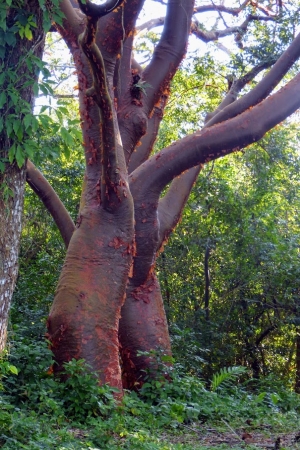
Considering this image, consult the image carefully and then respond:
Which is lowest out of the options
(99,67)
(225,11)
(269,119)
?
(99,67)

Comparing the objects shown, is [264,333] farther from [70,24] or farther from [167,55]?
[70,24]

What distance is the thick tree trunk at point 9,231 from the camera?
4877 mm

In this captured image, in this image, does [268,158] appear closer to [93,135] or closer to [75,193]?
[75,193]

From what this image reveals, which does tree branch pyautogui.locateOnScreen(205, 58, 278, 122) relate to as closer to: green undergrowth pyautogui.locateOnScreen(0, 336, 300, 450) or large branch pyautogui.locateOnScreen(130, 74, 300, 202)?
large branch pyautogui.locateOnScreen(130, 74, 300, 202)

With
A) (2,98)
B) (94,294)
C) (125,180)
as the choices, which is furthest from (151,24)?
(2,98)

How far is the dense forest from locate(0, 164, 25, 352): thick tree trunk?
0.04 feet

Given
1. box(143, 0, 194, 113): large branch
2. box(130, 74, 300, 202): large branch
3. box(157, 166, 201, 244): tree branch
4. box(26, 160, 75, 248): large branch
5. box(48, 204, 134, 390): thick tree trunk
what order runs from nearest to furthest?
1. box(48, 204, 134, 390): thick tree trunk
2. box(130, 74, 300, 202): large branch
3. box(143, 0, 194, 113): large branch
4. box(26, 160, 75, 248): large branch
5. box(157, 166, 201, 244): tree branch

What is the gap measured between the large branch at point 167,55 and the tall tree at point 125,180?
14mm

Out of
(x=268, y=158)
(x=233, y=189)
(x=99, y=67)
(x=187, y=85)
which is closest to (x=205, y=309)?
(x=233, y=189)

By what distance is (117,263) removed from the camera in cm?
712

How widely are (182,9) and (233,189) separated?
5381mm

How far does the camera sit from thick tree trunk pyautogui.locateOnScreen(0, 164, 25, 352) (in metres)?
4.88

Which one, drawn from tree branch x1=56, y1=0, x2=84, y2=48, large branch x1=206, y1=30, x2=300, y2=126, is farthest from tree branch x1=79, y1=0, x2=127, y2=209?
large branch x1=206, y1=30, x2=300, y2=126

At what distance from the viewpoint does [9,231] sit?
16.3 feet
